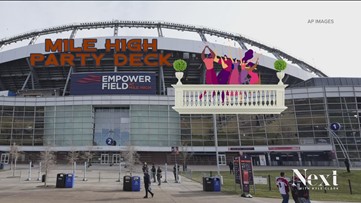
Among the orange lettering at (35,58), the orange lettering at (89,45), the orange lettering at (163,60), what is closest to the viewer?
the orange lettering at (163,60)

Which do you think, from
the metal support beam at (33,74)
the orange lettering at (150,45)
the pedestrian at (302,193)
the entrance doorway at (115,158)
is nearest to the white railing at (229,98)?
the pedestrian at (302,193)

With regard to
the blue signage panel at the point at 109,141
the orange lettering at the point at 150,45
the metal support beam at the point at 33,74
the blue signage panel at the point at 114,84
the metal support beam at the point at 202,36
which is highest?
the metal support beam at the point at 202,36

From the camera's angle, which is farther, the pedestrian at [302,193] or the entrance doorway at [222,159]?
the entrance doorway at [222,159]

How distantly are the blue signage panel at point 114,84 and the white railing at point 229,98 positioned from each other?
57.9 metres

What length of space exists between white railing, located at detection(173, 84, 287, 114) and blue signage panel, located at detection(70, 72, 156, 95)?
190 ft

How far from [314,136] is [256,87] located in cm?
5489

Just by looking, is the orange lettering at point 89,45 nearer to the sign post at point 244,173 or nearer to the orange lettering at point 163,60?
the orange lettering at point 163,60

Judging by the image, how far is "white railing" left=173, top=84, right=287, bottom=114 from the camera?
27.5 feet

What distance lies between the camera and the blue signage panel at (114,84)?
6538 cm

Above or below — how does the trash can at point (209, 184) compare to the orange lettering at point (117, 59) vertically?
below

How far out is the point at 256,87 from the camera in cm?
833

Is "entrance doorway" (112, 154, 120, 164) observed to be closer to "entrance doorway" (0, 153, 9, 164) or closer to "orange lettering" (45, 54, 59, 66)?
"entrance doorway" (0, 153, 9, 164)

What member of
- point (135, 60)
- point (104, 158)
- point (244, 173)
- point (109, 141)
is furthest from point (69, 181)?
point (135, 60)

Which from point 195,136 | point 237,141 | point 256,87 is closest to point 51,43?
point 195,136
